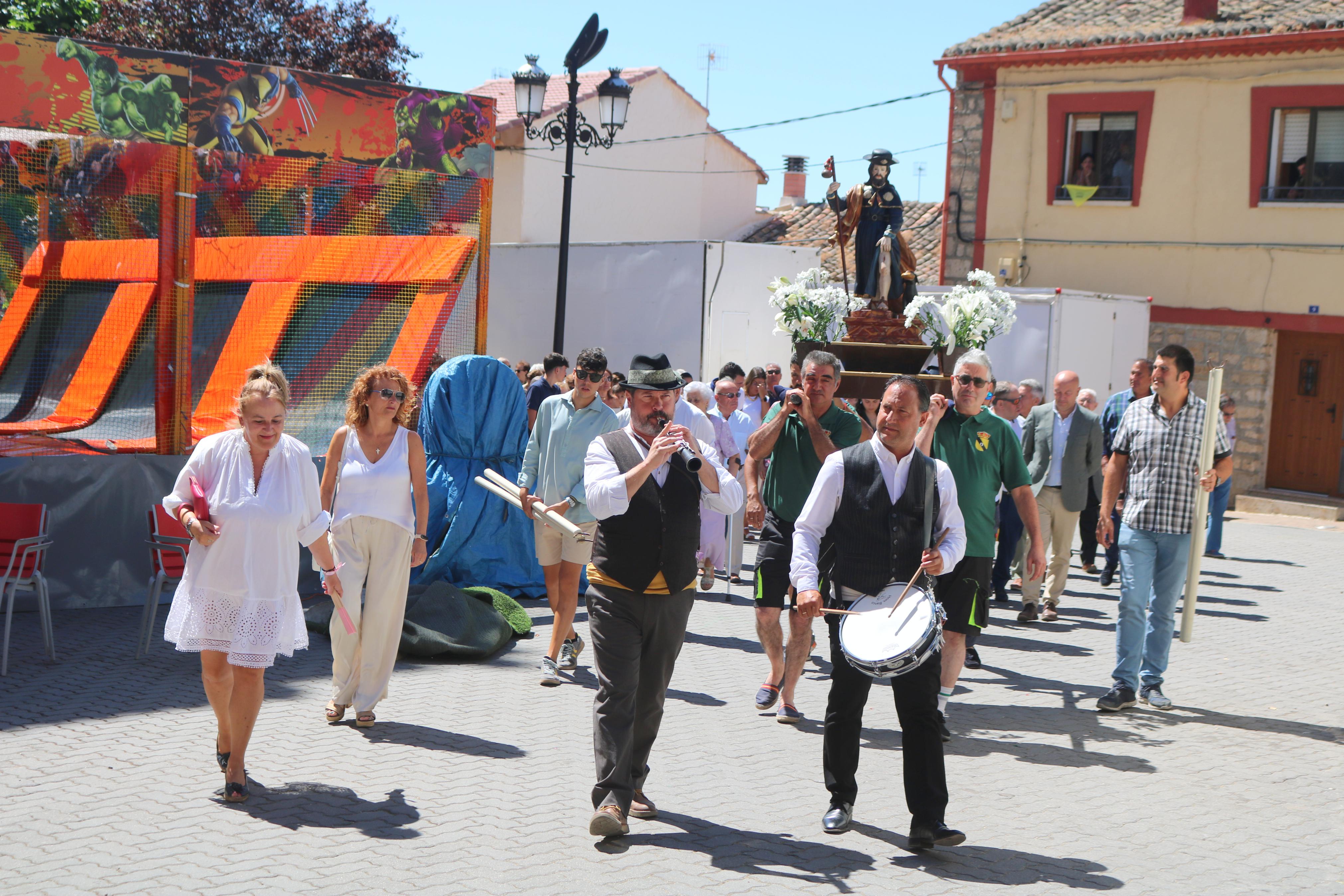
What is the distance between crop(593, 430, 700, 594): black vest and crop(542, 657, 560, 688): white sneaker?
2576 mm

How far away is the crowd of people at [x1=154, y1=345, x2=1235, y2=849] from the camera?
5.10m

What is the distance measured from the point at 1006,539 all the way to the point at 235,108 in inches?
278

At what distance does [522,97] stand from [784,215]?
21141 millimetres

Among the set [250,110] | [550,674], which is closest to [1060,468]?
[550,674]

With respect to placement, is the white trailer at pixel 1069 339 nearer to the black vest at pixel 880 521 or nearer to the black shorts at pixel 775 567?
the black shorts at pixel 775 567

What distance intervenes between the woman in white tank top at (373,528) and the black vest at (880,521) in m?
2.35

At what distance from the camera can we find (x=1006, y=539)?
10852 mm

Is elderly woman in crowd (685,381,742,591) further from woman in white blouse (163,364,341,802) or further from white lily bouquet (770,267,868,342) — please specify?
woman in white blouse (163,364,341,802)

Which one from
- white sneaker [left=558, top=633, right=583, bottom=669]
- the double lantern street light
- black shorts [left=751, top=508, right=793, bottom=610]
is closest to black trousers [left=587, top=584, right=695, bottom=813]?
black shorts [left=751, top=508, right=793, bottom=610]

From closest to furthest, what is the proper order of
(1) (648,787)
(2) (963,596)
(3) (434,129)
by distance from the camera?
(1) (648,787) → (2) (963,596) → (3) (434,129)

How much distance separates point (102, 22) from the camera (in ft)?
93.8

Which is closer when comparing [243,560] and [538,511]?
[243,560]

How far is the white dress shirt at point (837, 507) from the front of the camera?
201 inches

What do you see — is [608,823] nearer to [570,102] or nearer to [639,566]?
[639,566]
